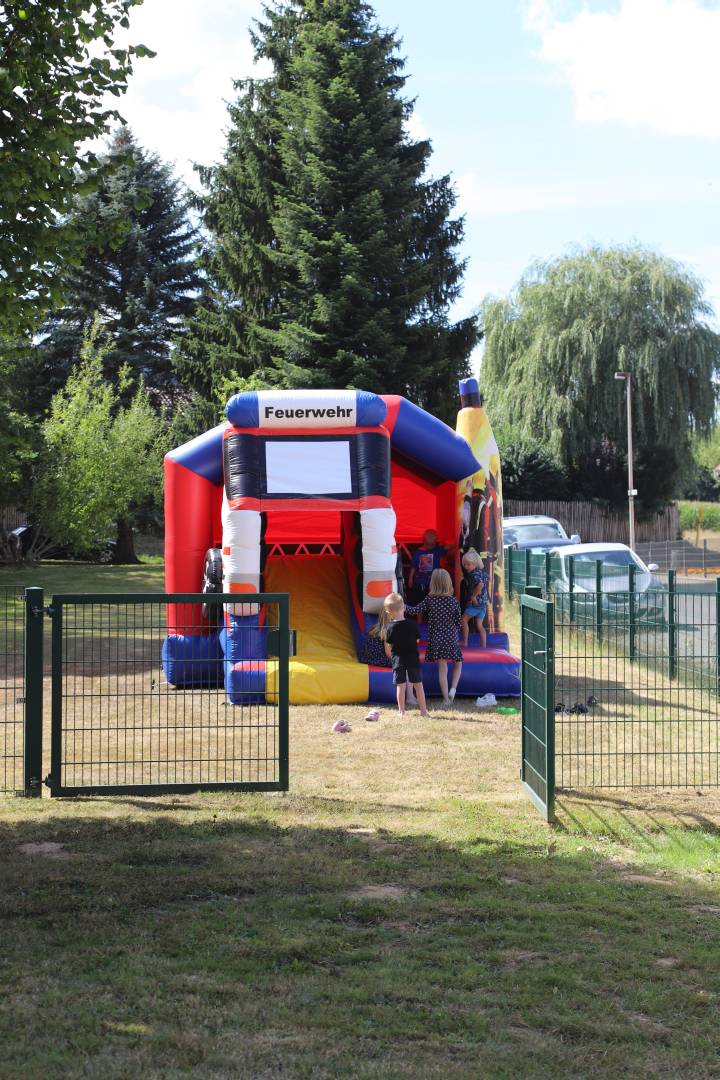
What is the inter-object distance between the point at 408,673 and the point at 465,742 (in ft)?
4.80

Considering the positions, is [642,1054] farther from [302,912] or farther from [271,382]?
[271,382]

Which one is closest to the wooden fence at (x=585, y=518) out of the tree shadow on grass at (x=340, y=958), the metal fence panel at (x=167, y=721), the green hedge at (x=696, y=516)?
the green hedge at (x=696, y=516)

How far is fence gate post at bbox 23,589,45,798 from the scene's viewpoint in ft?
27.3

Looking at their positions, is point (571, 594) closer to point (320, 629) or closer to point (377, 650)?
point (377, 650)

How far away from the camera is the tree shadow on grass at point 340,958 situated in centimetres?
430

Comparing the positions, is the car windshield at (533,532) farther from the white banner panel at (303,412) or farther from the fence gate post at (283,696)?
the fence gate post at (283,696)

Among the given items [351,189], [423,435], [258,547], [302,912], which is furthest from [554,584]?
[302,912]

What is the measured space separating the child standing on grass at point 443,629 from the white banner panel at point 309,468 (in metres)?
1.54

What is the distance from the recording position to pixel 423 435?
15.0 meters

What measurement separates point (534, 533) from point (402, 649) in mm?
22077

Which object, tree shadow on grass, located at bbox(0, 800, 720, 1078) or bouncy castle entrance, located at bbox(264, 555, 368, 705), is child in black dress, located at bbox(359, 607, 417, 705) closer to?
bouncy castle entrance, located at bbox(264, 555, 368, 705)

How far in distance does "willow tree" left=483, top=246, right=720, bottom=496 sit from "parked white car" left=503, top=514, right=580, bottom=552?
39.3ft

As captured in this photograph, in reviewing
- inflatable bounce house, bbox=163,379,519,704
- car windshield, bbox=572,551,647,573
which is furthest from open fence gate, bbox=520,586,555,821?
car windshield, bbox=572,551,647,573

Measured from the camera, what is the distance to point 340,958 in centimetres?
531
